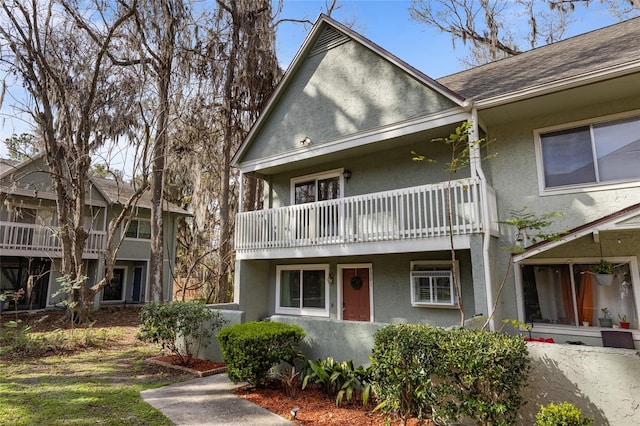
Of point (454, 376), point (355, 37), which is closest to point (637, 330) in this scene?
point (454, 376)

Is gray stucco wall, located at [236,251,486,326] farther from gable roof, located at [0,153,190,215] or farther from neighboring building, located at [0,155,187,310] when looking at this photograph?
gable roof, located at [0,153,190,215]

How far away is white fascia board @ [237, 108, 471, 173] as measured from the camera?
27.3 ft

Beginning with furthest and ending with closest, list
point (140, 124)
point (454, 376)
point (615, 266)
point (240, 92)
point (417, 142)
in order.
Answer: point (240, 92)
point (140, 124)
point (417, 142)
point (615, 266)
point (454, 376)

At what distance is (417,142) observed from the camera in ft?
32.0

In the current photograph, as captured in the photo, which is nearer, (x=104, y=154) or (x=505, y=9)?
(x=104, y=154)

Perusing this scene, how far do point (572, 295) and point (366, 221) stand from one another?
462 centimetres

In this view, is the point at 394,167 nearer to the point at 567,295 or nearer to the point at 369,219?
the point at 369,219

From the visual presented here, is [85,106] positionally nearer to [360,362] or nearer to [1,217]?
[1,217]

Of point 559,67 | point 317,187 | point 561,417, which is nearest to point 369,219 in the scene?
point 317,187

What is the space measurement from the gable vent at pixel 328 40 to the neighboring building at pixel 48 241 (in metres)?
10.3

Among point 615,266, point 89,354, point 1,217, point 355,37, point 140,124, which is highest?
point 355,37

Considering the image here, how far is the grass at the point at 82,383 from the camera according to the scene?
18.4 feet

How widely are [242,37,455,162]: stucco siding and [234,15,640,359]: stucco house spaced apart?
0.04 m

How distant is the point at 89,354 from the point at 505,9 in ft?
72.9
